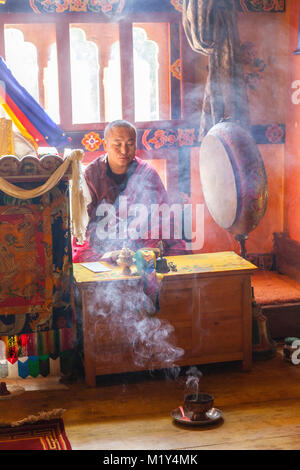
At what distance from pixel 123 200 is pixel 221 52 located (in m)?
1.36

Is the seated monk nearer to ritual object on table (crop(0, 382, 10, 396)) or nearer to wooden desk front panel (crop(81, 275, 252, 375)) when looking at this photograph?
wooden desk front panel (crop(81, 275, 252, 375))

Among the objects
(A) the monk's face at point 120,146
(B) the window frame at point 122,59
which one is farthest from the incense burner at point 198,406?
(B) the window frame at point 122,59

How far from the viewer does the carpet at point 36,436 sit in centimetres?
298

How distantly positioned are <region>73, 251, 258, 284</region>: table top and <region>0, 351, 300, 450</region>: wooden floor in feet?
2.14

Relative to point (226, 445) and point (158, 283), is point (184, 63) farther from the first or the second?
point (226, 445)

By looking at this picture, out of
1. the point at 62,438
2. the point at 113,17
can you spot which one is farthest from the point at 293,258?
the point at 62,438

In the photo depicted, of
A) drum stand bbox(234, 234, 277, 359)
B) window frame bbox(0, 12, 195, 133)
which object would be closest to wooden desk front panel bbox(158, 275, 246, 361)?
drum stand bbox(234, 234, 277, 359)

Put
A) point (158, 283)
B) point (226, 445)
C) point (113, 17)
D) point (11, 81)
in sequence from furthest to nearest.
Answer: point (113, 17), point (11, 81), point (158, 283), point (226, 445)

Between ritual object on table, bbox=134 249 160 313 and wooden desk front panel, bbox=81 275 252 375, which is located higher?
ritual object on table, bbox=134 249 160 313

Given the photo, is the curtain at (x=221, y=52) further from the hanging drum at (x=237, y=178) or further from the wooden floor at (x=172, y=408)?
the wooden floor at (x=172, y=408)

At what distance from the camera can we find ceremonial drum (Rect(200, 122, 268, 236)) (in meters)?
4.02

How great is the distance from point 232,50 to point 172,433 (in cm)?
295

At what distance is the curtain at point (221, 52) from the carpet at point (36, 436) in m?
2.54

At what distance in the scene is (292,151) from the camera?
5.52 meters
